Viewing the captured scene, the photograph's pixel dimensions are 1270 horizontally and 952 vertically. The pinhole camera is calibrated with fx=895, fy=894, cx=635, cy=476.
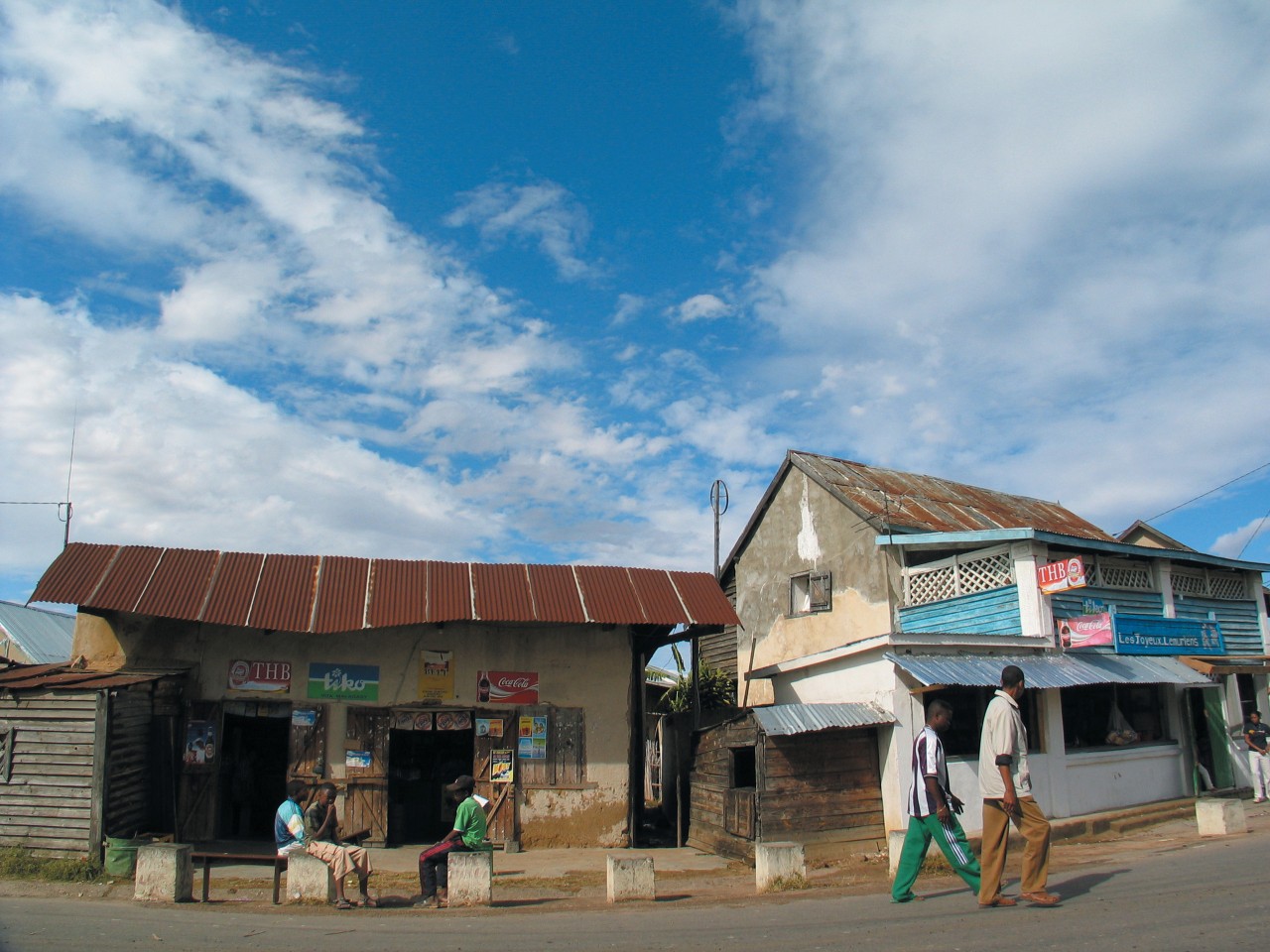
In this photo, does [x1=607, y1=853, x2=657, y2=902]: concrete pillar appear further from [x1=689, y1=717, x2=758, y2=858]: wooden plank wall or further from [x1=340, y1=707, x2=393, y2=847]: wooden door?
[x1=340, y1=707, x2=393, y2=847]: wooden door

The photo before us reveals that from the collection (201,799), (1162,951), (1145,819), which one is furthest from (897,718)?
(201,799)

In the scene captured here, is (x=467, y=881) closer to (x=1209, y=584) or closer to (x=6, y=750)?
(x=6, y=750)

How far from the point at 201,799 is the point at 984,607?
12740mm

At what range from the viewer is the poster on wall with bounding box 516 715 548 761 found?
46.1 feet

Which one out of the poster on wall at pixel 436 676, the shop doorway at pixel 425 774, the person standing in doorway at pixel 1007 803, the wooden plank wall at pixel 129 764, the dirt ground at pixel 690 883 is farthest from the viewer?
the shop doorway at pixel 425 774

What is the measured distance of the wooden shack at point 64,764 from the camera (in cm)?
1126

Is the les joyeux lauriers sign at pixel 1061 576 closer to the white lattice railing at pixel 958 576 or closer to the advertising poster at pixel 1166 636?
the white lattice railing at pixel 958 576

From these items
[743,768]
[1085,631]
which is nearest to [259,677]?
[743,768]

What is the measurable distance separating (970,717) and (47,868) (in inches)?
511

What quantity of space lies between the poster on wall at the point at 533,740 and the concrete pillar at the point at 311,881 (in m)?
4.64

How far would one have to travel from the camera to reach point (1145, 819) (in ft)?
45.1

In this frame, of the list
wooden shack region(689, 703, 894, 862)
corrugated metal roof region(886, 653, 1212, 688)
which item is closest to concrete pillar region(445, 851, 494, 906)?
wooden shack region(689, 703, 894, 862)

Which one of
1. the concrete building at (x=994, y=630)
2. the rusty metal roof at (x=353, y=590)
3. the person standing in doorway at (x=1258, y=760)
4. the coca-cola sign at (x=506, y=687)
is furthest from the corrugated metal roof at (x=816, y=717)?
the person standing in doorway at (x=1258, y=760)

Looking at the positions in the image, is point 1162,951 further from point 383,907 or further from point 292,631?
point 292,631
